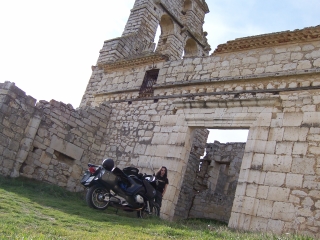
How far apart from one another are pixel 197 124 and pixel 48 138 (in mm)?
3969

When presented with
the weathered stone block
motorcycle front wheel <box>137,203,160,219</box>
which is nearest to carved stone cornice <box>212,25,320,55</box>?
the weathered stone block

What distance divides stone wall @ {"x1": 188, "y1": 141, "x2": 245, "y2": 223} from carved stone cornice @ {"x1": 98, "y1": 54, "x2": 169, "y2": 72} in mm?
4499

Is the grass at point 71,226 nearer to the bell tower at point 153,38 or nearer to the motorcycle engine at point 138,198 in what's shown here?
the motorcycle engine at point 138,198

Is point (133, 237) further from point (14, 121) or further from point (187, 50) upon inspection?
point (187, 50)

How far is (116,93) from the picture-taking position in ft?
37.1

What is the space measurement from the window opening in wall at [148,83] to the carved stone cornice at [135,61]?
0.36 meters

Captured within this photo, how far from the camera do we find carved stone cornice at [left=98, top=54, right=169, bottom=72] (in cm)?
1065

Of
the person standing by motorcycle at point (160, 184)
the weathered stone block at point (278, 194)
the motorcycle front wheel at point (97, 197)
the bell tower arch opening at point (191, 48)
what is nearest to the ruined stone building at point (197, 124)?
the weathered stone block at point (278, 194)

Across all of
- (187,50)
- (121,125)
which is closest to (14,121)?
(121,125)

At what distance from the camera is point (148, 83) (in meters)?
10.8

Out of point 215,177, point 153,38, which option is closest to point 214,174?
point 215,177

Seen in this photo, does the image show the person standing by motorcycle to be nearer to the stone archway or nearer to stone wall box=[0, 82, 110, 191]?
the stone archway

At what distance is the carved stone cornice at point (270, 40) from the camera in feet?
25.3

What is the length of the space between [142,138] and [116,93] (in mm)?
2408
